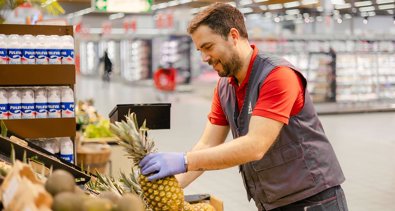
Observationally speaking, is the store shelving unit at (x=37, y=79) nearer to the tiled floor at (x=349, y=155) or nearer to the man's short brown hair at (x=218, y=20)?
the tiled floor at (x=349, y=155)

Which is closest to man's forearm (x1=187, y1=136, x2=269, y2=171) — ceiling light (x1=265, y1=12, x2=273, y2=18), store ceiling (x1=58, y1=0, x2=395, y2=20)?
store ceiling (x1=58, y1=0, x2=395, y2=20)

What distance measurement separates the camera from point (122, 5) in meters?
10.0

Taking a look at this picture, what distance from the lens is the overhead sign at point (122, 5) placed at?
32.7 feet

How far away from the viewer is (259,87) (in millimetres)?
2430

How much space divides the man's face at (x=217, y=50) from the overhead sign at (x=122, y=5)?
786cm

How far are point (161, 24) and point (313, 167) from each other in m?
22.8

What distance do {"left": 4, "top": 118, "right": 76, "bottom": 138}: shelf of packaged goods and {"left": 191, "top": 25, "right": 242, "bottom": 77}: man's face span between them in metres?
2.26

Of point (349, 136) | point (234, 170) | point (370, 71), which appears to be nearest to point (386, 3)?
point (370, 71)

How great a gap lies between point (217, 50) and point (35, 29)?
8.16 feet

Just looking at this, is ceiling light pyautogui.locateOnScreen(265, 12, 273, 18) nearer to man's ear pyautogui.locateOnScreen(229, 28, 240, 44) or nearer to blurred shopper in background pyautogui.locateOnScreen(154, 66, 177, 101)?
blurred shopper in background pyautogui.locateOnScreen(154, 66, 177, 101)

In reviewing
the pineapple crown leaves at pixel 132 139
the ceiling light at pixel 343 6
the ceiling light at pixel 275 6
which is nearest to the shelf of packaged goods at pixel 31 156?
the pineapple crown leaves at pixel 132 139

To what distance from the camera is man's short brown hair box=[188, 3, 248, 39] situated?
7.64 ft

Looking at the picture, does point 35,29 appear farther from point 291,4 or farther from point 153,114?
point 291,4

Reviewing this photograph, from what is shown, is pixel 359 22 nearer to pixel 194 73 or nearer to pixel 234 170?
pixel 194 73
